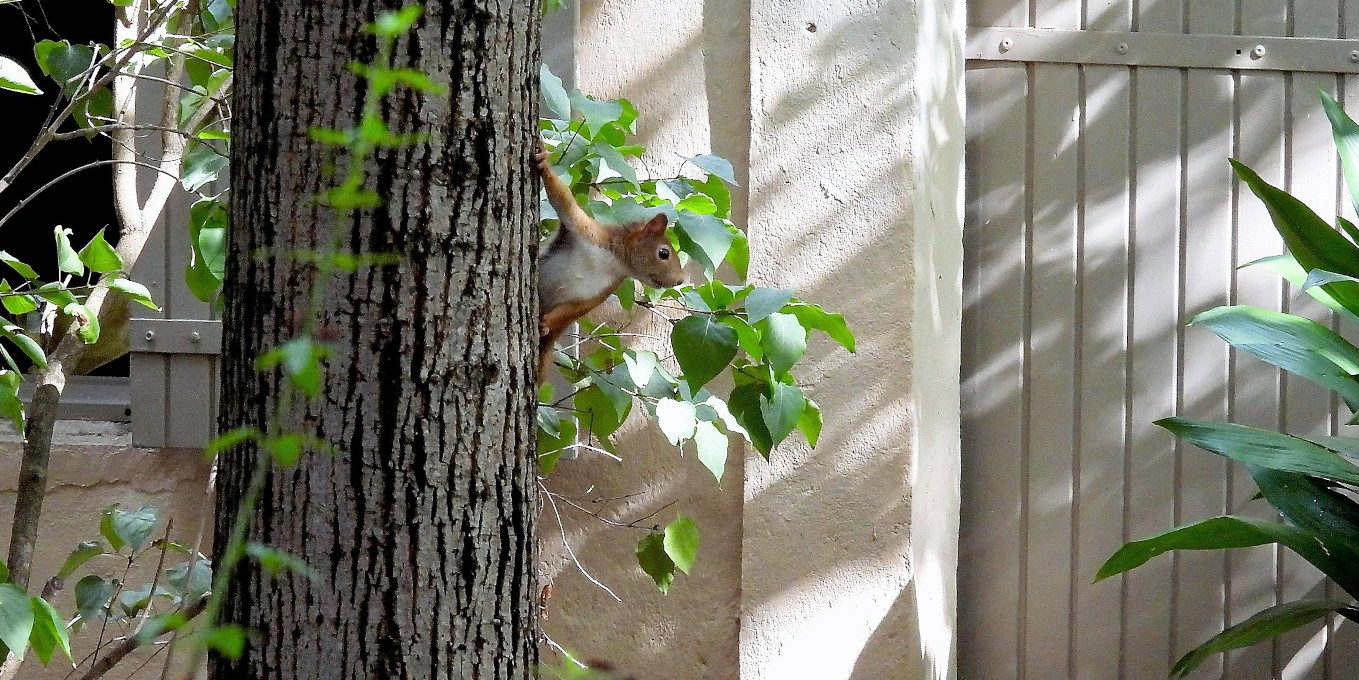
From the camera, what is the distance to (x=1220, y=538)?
7.21 feet

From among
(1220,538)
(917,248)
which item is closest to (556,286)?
(917,248)

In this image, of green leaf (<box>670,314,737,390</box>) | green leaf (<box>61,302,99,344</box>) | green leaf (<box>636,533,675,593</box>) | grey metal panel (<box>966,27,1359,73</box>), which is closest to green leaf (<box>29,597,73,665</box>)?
green leaf (<box>61,302,99,344</box>)

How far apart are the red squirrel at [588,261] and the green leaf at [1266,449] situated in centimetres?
100

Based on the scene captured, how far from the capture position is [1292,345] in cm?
236

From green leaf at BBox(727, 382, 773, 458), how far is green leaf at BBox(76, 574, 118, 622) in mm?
1001

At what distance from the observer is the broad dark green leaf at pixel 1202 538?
7.14ft

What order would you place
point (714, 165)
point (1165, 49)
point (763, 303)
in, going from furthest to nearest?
1. point (1165, 49)
2. point (714, 165)
3. point (763, 303)

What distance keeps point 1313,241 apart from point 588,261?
157 cm

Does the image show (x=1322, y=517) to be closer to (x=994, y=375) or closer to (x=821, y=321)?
(x=994, y=375)

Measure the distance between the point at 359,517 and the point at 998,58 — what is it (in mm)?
2397

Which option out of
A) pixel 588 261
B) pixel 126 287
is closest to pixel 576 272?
pixel 588 261

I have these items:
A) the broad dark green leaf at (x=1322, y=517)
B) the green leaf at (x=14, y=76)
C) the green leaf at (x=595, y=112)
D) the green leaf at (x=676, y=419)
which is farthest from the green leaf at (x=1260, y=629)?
the green leaf at (x=14, y=76)

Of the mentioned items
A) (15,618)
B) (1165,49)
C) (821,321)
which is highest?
(1165,49)

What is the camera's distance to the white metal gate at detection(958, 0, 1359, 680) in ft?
9.70
